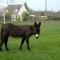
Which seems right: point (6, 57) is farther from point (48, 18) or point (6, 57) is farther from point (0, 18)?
point (48, 18)

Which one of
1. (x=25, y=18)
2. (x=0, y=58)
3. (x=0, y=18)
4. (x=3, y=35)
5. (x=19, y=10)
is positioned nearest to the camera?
(x=0, y=58)

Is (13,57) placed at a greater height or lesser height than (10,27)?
lesser

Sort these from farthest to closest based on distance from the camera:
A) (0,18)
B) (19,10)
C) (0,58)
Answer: (19,10) → (0,18) → (0,58)

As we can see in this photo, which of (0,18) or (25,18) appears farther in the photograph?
(25,18)

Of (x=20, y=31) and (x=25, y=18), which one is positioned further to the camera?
(x=25, y=18)

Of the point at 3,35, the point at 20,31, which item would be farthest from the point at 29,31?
the point at 3,35

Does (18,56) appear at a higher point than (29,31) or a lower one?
lower

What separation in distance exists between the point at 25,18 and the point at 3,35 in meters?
48.9

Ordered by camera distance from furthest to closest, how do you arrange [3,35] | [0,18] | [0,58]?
1. [0,18]
2. [3,35]
3. [0,58]

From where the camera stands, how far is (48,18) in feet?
203

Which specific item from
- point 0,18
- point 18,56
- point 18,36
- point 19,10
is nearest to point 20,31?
point 18,36

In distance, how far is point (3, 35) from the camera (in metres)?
11.6

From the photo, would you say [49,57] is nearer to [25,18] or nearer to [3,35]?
[3,35]

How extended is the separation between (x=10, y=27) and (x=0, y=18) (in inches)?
1565
